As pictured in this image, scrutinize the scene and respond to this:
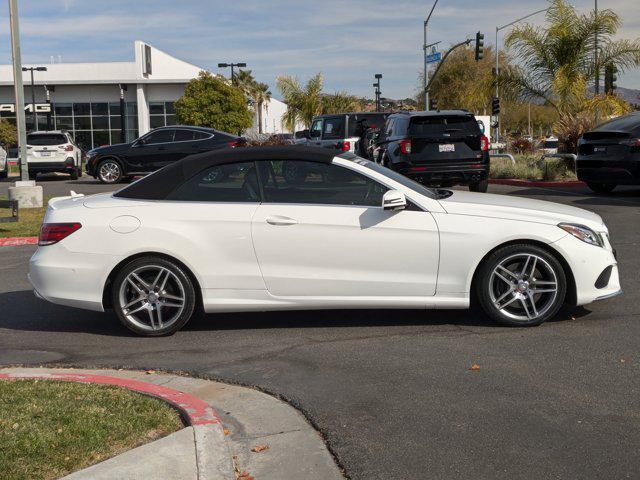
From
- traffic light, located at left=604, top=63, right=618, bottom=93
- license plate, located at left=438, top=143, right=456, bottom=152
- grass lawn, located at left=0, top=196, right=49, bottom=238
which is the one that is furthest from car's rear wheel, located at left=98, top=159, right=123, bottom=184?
traffic light, located at left=604, top=63, right=618, bottom=93

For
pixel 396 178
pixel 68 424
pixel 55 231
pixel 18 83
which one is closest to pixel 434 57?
pixel 18 83

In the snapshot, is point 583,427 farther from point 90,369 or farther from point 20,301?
point 20,301

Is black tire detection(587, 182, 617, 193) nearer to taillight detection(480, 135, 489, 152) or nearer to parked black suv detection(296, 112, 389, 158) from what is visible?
taillight detection(480, 135, 489, 152)

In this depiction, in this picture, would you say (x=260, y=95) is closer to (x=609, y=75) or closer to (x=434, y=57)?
(x=434, y=57)

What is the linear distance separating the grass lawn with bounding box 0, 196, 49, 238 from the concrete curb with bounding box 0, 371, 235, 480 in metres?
8.42

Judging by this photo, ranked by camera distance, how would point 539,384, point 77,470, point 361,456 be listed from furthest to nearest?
point 539,384 → point 361,456 → point 77,470

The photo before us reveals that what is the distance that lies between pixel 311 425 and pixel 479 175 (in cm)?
1352

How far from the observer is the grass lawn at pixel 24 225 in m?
14.0

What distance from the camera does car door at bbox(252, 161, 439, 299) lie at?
689 centimetres

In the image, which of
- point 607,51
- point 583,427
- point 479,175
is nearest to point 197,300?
point 583,427

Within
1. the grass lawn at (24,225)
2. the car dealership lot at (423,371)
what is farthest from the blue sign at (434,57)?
the car dealership lot at (423,371)

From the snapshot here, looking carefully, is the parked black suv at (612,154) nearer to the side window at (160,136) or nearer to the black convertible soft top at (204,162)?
the black convertible soft top at (204,162)

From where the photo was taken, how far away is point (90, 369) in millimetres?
6250

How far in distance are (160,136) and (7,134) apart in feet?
126
